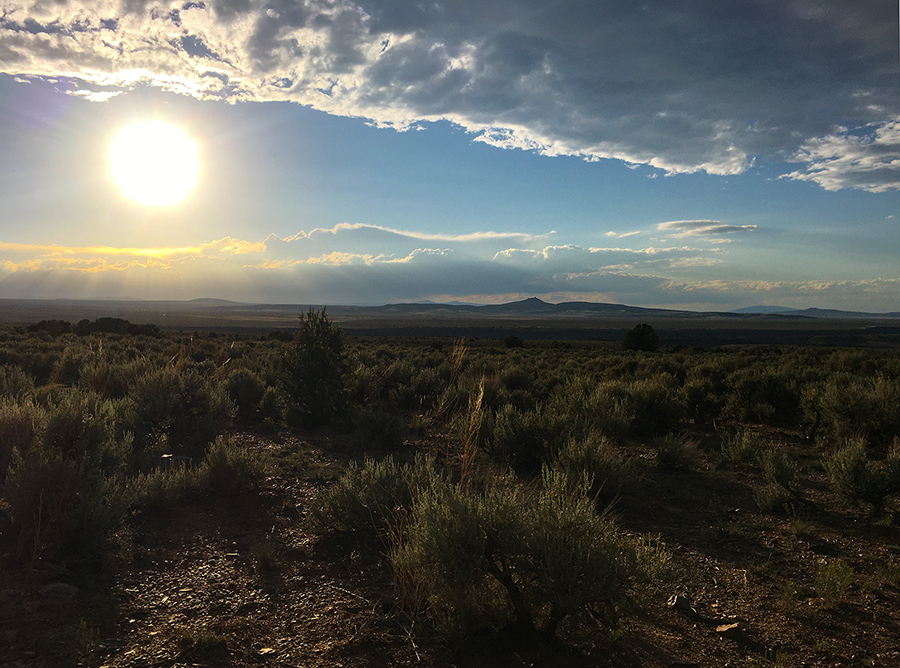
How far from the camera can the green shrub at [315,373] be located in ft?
35.5

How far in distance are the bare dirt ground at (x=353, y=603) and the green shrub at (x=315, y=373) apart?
185 inches

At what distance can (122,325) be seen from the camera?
126 ft

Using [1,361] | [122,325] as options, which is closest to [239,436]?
[1,361]

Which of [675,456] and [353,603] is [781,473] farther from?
[353,603]

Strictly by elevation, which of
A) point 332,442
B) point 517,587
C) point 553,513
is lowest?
point 332,442

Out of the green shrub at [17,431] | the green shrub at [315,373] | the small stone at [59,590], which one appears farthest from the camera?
the green shrub at [315,373]

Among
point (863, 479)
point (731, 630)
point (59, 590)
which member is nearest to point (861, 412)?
point (863, 479)

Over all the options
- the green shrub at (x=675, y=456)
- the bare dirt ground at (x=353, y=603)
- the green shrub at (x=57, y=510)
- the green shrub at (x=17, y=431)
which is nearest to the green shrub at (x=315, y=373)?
the bare dirt ground at (x=353, y=603)

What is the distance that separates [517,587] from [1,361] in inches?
699

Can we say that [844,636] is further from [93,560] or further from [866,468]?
[93,560]

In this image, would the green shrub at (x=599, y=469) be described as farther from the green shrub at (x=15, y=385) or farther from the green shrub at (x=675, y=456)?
the green shrub at (x=15, y=385)

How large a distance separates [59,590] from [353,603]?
2.23m

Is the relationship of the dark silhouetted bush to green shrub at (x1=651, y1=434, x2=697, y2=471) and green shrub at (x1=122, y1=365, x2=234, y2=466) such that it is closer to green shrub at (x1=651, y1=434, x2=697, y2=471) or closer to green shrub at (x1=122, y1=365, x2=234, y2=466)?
green shrub at (x1=651, y1=434, x2=697, y2=471)

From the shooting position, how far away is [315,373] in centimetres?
1113
